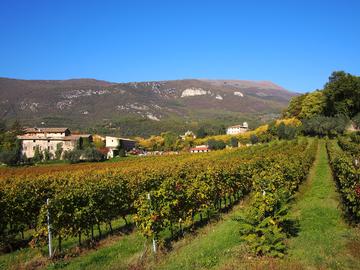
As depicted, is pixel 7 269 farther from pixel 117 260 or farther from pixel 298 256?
pixel 298 256

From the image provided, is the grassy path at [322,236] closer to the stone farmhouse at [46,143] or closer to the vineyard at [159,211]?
the vineyard at [159,211]

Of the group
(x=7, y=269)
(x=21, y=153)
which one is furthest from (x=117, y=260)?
(x=21, y=153)

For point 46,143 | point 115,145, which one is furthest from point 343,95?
point 46,143

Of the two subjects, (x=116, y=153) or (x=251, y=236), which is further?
(x=116, y=153)

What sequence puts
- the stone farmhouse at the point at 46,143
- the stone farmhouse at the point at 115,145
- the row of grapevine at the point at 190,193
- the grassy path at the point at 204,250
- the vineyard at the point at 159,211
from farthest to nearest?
the stone farmhouse at the point at 115,145
the stone farmhouse at the point at 46,143
the row of grapevine at the point at 190,193
the vineyard at the point at 159,211
the grassy path at the point at 204,250

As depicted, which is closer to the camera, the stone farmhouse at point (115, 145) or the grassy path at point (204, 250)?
the grassy path at point (204, 250)

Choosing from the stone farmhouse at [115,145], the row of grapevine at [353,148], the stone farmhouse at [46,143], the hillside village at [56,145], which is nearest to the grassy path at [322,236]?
the row of grapevine at [353,148]

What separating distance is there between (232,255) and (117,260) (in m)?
3.33

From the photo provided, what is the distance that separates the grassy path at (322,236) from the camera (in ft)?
27.1

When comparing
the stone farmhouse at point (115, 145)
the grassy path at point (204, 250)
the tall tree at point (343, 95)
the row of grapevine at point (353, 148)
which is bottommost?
the stone farmhouse at point (115, 145)

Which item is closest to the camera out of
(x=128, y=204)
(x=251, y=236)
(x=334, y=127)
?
(x=251, y=236)

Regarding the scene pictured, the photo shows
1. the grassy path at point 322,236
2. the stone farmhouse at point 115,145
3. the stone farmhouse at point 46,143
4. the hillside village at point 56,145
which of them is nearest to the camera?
the grassy path at point 322,236

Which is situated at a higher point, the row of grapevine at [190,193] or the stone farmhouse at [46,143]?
the row of grapevine at [190,193]

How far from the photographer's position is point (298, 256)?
28.5ft
